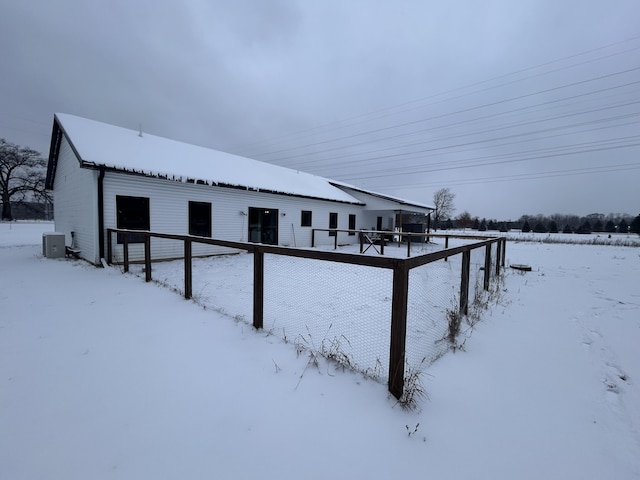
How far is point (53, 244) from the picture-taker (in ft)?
32.0

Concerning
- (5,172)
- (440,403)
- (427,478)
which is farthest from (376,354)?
(5,172)

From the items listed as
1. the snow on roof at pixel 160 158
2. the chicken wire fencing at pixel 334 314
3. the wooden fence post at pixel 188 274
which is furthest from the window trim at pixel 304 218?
the wooden fence post at pixel 188 274

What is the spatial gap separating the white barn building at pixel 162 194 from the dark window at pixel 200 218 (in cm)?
4

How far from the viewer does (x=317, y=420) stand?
6.48 feet

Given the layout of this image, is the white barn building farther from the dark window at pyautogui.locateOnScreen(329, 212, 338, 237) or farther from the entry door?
the dark window at pyautogui.locateOnScreen(329, 212, 338, 237)

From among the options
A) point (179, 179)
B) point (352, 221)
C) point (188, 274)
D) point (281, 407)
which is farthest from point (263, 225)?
point (281, 407)

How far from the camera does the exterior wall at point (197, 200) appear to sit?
8.82 meters

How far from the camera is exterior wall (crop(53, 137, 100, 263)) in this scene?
848 cm

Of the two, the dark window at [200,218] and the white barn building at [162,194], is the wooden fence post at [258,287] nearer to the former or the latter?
the white barn building at [162,194]

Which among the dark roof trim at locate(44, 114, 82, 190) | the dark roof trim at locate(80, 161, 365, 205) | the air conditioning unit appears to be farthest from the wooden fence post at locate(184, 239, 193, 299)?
the dark roof trim at locate(44, 114, 82, 190)

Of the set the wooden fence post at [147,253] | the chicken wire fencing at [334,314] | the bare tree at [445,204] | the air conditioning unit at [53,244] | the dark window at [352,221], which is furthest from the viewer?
the bare tree at [445,204]

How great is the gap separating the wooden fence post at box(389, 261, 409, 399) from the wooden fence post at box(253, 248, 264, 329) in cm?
182

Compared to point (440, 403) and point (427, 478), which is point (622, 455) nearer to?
point (440, 403)

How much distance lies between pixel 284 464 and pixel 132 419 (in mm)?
1187
